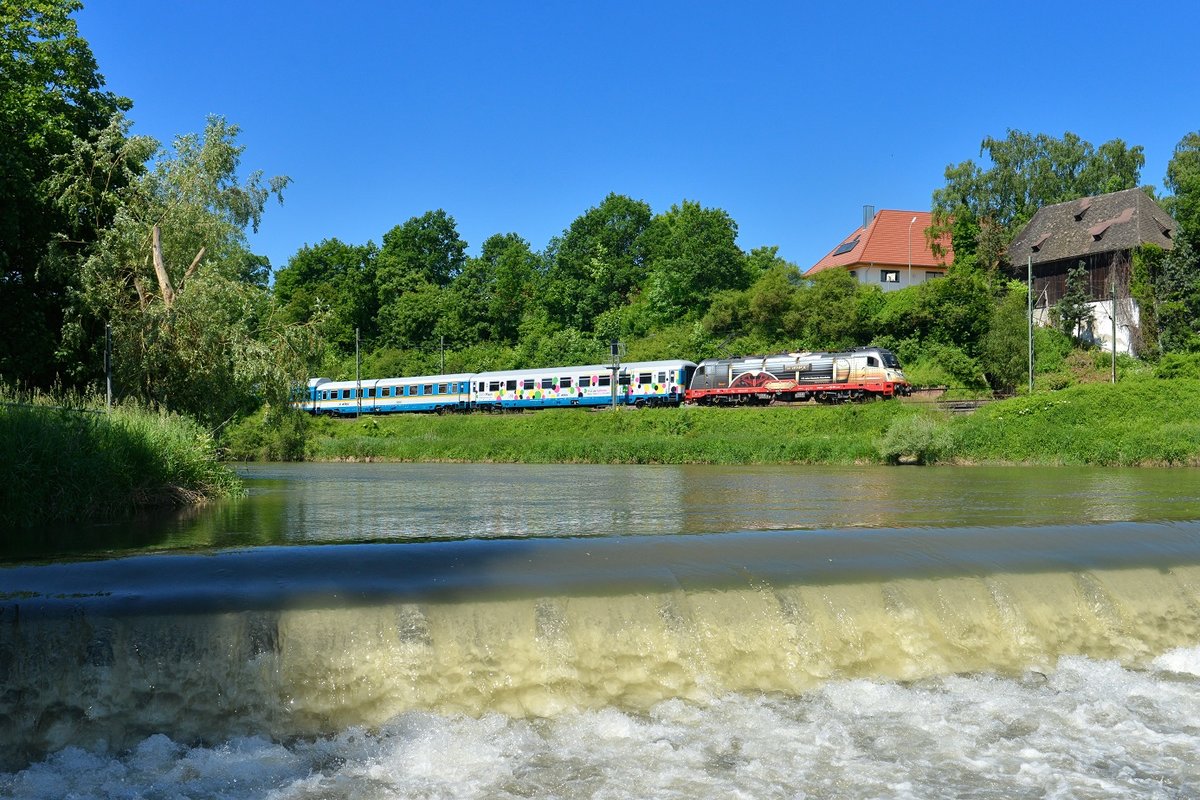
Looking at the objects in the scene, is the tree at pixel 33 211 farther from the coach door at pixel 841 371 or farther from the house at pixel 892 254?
the house at pixel 892 254

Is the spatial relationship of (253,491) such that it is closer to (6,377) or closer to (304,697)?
(6,377)

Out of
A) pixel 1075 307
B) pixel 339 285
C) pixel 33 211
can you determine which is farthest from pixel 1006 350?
pixel 339 285

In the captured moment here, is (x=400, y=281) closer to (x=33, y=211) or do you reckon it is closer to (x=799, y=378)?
(x=799, y=378)

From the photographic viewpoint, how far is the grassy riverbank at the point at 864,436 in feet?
121

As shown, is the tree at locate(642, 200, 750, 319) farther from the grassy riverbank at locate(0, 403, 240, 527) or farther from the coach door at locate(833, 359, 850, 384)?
the grassy riverbank at locate(0, 403, 240, 527)

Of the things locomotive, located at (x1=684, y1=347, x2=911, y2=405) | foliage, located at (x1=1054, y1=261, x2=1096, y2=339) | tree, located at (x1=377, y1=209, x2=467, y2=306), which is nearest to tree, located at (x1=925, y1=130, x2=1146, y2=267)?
foliage, located at (x1=1054, y1=261, x2=1096, y2=339)

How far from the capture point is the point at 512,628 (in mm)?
7742

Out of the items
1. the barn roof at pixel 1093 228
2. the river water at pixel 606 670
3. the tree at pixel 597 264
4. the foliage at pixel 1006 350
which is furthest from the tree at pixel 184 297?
the tree at pixel 597 264

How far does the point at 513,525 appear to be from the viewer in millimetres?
15188

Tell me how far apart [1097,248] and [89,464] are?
2233 inches

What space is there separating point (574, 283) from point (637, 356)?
15.8 m

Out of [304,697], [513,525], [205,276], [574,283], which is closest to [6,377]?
[205,276]

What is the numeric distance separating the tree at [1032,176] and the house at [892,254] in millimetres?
3438

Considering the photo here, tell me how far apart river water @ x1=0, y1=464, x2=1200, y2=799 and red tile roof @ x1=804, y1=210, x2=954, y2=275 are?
6326cm
